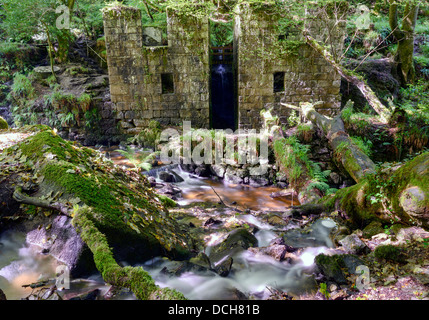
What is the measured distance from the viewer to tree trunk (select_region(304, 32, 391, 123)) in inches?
286

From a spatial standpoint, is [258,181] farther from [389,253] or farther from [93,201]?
[93,201]

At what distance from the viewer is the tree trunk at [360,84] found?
7.27 meters

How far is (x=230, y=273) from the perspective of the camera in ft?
10.4

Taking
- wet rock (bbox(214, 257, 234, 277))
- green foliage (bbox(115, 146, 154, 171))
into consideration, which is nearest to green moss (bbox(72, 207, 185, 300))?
wet rock (bbox(214, 257, 234, 277))

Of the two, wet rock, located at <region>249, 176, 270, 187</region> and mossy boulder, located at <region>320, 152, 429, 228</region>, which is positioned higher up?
mossy boulder, located at <region>320, 152, 429, 228</region>

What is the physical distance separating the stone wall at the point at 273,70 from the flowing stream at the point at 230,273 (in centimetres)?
703

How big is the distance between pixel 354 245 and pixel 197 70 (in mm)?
8662

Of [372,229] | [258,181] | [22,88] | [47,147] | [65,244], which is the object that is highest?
[22,88]

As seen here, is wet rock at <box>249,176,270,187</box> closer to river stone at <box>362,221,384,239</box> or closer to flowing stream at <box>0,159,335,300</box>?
flowing stream at <box>0,159,335,300</box>

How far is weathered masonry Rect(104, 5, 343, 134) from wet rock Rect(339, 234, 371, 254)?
756 cm

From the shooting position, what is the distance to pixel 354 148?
5.79 meters

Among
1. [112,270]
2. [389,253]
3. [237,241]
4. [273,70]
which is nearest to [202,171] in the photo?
[237,241]

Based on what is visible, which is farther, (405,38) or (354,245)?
(405,38)
